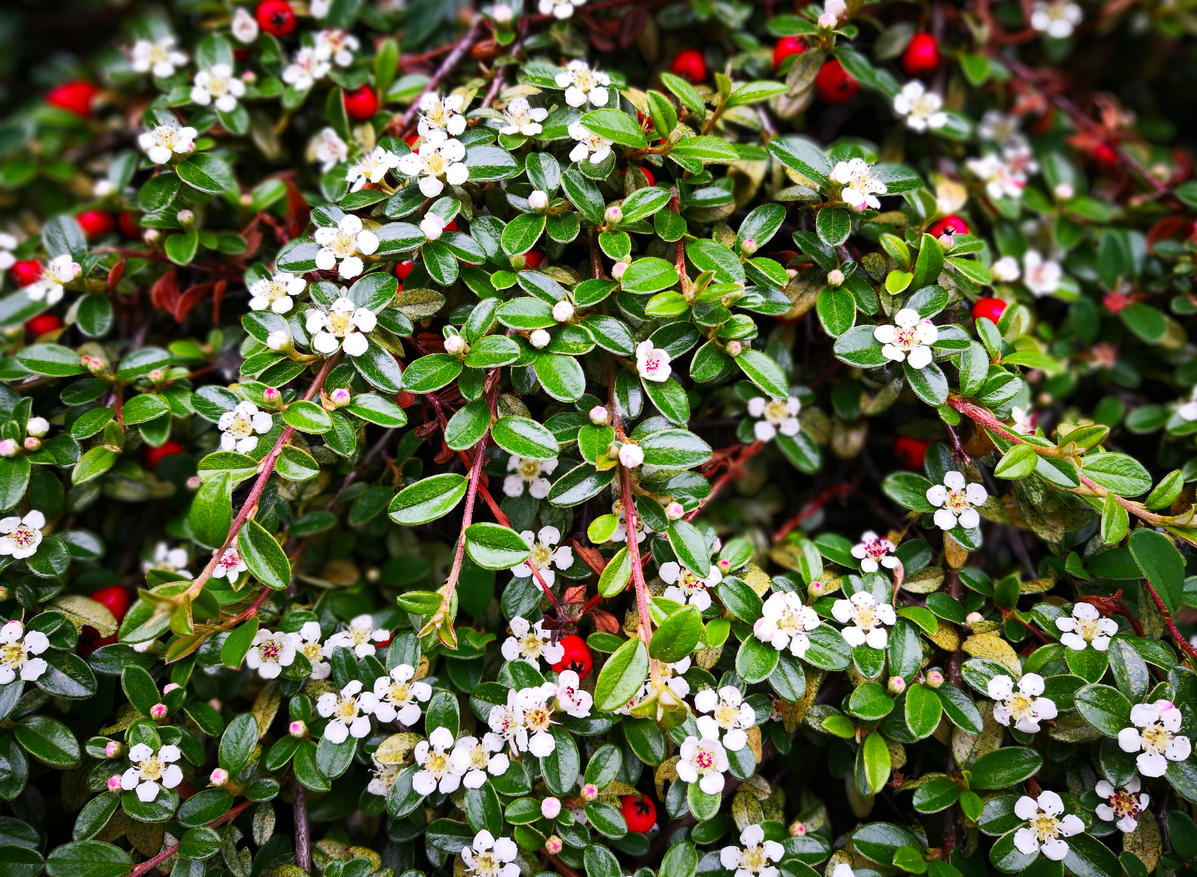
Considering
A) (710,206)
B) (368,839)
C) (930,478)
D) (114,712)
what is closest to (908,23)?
(710,206)

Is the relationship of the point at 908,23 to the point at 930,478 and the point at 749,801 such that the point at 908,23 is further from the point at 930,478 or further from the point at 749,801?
the point at 749,801

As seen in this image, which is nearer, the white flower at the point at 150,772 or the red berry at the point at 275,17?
the white flower at the point at 150,772

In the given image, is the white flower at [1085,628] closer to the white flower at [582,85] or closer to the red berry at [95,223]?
the white flower at [582,85]

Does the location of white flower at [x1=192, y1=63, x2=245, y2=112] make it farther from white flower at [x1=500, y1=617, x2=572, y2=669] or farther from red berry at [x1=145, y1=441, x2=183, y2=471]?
white flower at [x1=500, y1=617, x2=572, y2=669]

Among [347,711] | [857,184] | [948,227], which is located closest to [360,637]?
[347,711]

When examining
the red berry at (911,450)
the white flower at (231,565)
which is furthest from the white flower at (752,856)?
the white flower at (231,565)

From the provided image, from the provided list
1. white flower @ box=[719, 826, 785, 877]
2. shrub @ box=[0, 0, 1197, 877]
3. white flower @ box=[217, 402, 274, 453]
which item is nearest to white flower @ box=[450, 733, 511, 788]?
shrub @ box=[0, 0, 1197, 877]

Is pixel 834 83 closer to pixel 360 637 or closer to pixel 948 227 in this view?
pixel 948 227
